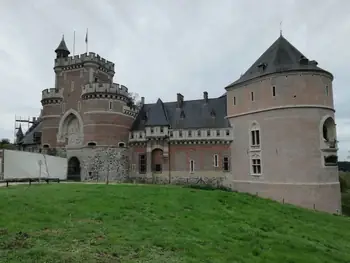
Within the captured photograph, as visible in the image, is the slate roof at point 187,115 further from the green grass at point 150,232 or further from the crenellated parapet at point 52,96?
the green grass at point 150,232

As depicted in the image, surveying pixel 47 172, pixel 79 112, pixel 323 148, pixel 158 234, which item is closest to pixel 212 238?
pixel 158 234

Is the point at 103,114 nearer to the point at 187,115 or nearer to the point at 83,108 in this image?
the point at 83,108

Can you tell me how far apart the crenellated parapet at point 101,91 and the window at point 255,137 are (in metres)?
14.0

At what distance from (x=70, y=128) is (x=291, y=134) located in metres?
22.6

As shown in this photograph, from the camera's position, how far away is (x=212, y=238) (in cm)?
1039

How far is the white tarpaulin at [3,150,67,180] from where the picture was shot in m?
25.6

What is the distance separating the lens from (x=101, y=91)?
32.5m

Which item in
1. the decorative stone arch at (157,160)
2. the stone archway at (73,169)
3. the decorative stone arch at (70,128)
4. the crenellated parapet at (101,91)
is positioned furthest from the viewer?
the decorative stone arch at (70,128)

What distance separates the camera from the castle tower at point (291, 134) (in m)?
26.0

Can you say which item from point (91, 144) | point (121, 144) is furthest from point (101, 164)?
point (121, 144)

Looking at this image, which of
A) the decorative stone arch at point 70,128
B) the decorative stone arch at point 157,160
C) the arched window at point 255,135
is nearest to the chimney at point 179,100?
the decorative stone arch at point 157,160

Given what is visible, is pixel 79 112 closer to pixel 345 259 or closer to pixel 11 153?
pixel 11 153

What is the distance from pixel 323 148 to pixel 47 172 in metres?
24.5

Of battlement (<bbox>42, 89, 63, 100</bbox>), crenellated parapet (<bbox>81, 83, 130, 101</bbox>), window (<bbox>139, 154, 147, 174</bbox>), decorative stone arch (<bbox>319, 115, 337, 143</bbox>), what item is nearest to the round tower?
crenellated parapet (<bbox>81, 83, 130, 101</bbox>)
